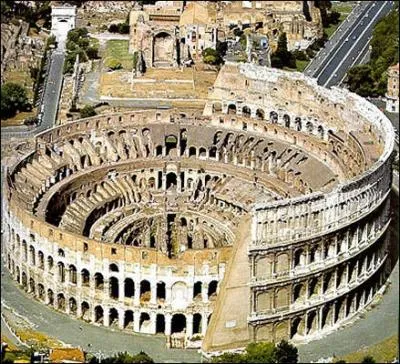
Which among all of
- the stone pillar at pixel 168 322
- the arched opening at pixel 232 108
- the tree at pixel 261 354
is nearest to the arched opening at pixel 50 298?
the stone pillar at pixel 168 322

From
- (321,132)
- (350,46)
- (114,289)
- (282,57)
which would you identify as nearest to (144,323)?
(114,289)

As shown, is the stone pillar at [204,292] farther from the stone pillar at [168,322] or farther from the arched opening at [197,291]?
the stone pillar at [168,322]

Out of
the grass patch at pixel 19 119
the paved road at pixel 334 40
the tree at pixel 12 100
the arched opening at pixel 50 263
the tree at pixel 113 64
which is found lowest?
the arched opening at pixel 50 263

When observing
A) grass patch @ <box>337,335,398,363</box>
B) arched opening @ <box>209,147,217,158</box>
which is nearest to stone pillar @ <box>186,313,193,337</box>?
grass patch @ <box>337,335,398,363</box>

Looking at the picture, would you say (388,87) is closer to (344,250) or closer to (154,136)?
(154,136)

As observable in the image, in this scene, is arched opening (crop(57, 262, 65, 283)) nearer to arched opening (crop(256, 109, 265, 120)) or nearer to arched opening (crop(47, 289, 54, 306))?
arched opening (crop(47, 289, 54, 306))

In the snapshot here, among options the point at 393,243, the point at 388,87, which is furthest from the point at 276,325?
the point at 388,87
